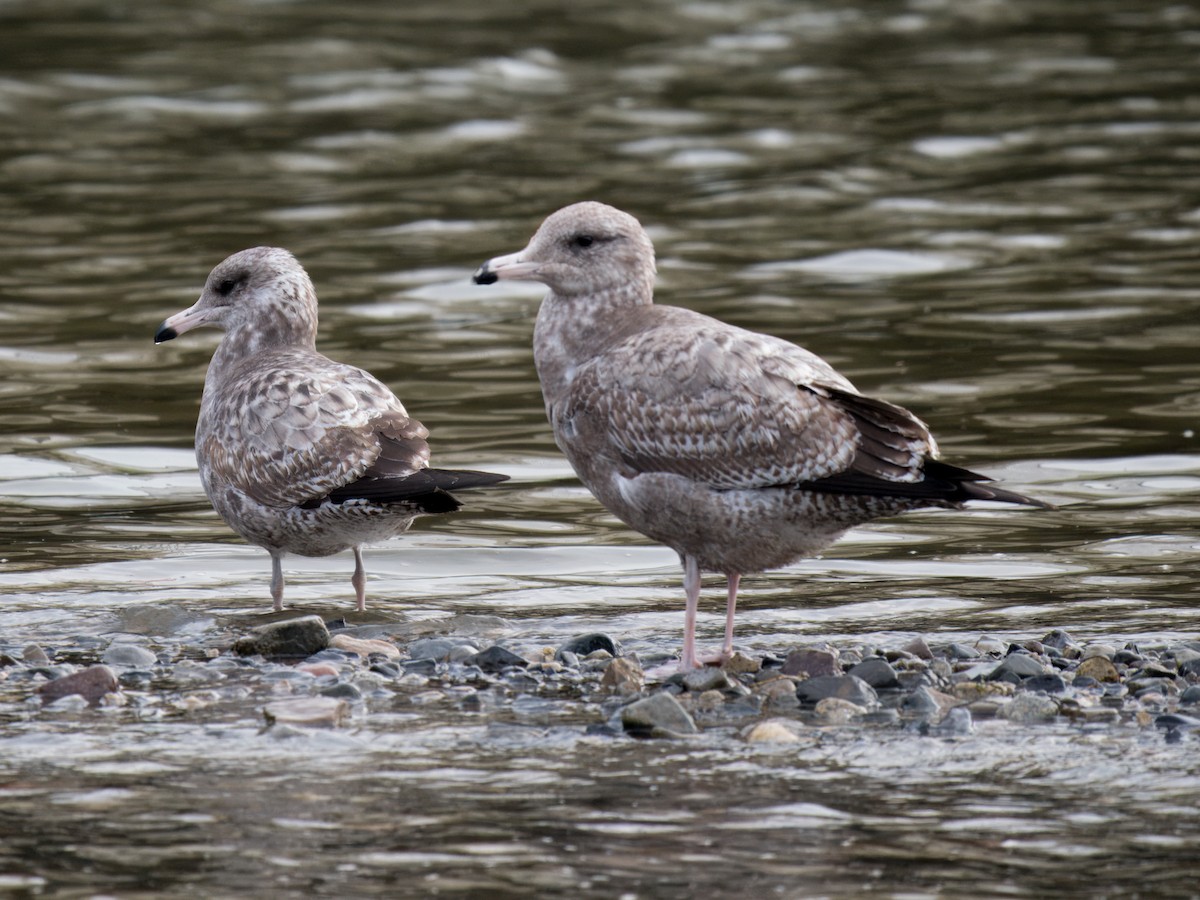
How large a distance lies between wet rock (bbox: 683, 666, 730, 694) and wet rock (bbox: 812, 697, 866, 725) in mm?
410

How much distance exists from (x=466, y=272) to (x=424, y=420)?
3.99 m

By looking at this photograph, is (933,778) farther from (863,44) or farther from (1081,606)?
(863,44)

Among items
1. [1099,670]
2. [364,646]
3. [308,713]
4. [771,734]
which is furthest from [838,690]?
[364,646]

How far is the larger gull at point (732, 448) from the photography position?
706 cm

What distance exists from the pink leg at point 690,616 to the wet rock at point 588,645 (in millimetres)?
313

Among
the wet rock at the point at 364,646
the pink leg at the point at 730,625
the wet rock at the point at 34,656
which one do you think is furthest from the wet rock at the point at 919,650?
the wet rock at the point at 34,656

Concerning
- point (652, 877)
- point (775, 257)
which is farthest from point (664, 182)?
point (652, 877)

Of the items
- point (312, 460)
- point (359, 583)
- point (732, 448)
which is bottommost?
point (359, 583)

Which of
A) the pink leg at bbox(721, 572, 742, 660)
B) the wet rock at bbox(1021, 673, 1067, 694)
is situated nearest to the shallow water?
the pink leg at bbox(721, 572, 742, 660)

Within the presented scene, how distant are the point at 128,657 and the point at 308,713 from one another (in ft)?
3.90

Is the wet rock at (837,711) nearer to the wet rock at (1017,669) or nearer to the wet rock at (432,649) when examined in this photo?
the wet rock at (1017,669)

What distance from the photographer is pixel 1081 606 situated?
332 inches

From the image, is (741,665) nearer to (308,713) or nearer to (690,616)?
(690,616)

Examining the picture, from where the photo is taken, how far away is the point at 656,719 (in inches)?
248
